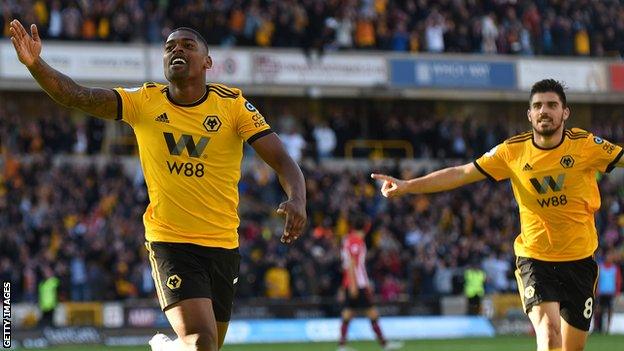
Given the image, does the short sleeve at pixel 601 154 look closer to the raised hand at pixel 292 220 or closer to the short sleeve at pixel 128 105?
the raised hand at pixel 292 220

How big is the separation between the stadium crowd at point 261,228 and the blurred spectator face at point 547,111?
1790 cm

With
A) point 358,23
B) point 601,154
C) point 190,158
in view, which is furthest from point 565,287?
point 358,23

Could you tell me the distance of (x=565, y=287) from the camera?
34.8 ft

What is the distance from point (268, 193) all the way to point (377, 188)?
3.41 m

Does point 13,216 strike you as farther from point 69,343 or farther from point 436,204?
point 436,204

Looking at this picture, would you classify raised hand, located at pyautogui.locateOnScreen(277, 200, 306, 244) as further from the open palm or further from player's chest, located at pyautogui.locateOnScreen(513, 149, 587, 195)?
player's chest, located at pyautogui.locateOnScreen(513, 149, 587, 195)

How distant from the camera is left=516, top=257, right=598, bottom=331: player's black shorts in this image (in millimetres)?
10555

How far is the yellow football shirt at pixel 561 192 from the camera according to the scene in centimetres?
1057

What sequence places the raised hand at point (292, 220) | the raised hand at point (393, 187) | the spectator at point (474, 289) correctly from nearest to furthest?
the raised hand at point (292, 220)
the raised hand at point (393, 187)
the spectator at point (474, 289)

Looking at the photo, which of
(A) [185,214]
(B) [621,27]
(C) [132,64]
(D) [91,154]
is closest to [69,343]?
(D) [91,154]

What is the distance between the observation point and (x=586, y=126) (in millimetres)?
44688

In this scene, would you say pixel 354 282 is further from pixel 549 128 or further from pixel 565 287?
pixel 549 128

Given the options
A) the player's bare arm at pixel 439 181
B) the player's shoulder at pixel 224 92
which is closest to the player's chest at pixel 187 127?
the player's shoulder at pixel 224 92

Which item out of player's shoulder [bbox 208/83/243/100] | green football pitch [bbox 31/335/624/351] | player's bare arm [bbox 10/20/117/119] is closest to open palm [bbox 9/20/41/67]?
player's bare arm [bbox 10/20/117/119]
